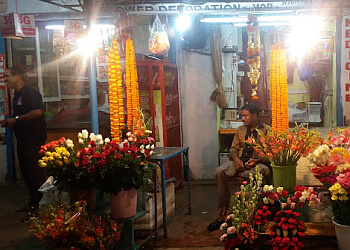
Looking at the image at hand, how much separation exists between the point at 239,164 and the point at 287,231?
195 centimetres

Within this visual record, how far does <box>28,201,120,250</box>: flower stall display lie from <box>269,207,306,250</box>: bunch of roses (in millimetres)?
1396

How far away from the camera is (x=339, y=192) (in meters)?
3.21

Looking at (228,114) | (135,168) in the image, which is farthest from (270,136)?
(228,114)

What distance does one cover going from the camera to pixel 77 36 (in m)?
5.60

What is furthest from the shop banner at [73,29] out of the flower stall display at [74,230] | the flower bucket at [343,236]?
the flower bucket at [343,236]

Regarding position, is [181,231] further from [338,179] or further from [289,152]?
[338,179]

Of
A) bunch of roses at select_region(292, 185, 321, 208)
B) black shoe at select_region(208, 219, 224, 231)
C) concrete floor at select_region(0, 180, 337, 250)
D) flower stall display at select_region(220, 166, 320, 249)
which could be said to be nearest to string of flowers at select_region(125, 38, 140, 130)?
concrete floor at select_region(0, 180, 337, 250)

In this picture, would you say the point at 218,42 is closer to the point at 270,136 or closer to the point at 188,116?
the point at 188,116

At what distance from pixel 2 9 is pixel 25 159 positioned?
84.1 inches

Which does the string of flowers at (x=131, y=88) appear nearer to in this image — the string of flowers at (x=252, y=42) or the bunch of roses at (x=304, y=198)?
the string of flowers at (x=252, y=42)

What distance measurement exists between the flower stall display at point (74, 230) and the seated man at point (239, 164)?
6.10 feet

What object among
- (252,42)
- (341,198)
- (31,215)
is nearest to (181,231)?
(31,215)

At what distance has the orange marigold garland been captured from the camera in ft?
18.3

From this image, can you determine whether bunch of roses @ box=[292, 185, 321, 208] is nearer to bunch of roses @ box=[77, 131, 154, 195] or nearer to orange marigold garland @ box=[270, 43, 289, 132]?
bunch of roses @ box=[77, 131, 154, 195]
